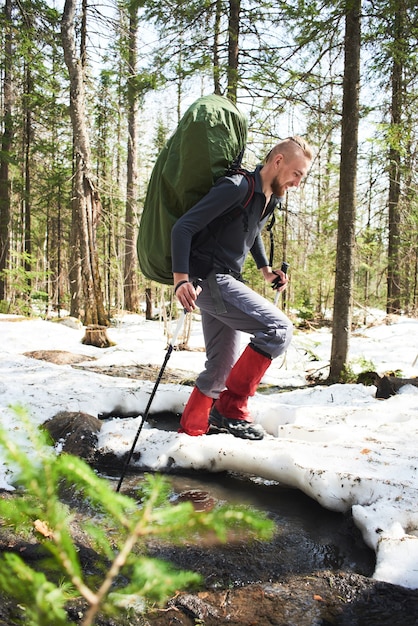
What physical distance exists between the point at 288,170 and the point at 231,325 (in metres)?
1.14

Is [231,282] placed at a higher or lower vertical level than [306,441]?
higher

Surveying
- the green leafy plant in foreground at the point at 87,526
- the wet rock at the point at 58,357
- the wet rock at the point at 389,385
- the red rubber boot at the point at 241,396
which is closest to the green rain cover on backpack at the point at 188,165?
the red rubber boot at the point at 241,396

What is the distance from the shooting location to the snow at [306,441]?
6.87 feet

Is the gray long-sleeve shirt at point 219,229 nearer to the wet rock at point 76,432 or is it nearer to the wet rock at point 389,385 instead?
the wet rock at point 76,432

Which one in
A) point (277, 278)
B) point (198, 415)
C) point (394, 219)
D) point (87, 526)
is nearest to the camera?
point (87, 526)

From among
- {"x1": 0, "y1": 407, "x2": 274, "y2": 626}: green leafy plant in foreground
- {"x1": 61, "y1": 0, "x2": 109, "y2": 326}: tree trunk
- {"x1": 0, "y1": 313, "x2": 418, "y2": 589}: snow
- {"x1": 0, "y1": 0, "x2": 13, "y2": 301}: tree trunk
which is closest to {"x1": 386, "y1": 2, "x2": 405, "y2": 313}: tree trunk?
{"x1": 0, "y1": 313, "x2": 418, "y2": 589}: snow

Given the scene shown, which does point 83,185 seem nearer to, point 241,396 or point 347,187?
point 347,187

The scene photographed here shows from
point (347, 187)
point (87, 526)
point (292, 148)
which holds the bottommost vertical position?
point (87, 526)

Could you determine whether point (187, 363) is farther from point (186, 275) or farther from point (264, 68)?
point (264, 68)

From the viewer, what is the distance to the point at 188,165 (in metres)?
2.77

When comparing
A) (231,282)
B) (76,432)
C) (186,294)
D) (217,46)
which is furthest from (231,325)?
(217,46)

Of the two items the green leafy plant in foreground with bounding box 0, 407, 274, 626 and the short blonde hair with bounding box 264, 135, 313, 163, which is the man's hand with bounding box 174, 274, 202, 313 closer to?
the short blonde hair with bounding box 264, 135, 313, 163

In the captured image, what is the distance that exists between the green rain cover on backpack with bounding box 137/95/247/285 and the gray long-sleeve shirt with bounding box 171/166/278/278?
0.15m

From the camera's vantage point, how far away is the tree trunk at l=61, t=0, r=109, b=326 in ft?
28.7
